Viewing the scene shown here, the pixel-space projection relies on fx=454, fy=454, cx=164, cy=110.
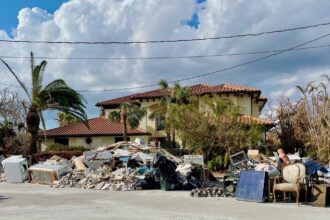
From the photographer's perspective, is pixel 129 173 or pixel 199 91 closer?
pixel 129 173

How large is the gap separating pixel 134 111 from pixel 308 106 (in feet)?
→ 56.0

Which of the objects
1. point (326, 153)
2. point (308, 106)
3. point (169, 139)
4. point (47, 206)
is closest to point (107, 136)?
point (169, 139)

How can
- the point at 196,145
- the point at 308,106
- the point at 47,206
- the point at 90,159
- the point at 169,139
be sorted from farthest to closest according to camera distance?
the point at 169,139
the point at 308,106
the point at 196,145
the point at 90,159
the point at 47,206

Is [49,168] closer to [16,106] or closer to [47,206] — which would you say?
[47,206]

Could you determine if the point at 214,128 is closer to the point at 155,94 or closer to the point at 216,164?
the point at 216,164

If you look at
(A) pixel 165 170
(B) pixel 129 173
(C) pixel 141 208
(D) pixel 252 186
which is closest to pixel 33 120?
(B) pixel 129 173

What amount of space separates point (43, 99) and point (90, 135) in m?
18.4

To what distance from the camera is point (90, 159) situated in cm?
2397

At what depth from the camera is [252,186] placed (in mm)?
14914

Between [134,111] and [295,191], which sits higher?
[134,111]

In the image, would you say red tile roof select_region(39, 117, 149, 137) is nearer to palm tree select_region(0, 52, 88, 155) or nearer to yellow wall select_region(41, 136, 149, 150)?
yellow wall select_region(41, 136, 149, 150)

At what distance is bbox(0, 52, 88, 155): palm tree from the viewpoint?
90.0ft

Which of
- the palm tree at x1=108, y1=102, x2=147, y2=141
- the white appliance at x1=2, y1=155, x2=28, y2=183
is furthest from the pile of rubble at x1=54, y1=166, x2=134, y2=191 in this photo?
the palm tree at x1=108, y1=102, x2=147, y2=141

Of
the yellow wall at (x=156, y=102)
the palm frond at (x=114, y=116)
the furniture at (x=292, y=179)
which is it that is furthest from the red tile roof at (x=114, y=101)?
the furniture at (x=292, y=179)
